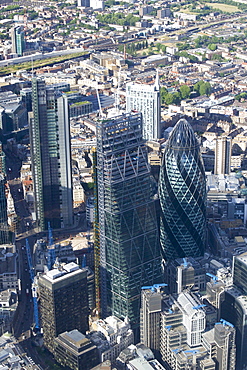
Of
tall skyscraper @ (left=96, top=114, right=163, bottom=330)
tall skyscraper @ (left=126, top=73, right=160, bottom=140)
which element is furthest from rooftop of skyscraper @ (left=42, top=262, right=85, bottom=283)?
tall skyscraper @ (left=126, top=73, right=160, bottom=140)

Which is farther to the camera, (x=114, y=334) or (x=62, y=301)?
(x=62, y=301)

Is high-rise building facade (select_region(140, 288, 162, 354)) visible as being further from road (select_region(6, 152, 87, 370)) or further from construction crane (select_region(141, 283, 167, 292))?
road (select_region(6, 152, 87, 370))

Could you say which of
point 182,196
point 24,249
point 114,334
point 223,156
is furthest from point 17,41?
point 114,334

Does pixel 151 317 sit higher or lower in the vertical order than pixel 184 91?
lower

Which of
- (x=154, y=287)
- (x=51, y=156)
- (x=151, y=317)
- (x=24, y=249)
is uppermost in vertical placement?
(x=51, y=156)

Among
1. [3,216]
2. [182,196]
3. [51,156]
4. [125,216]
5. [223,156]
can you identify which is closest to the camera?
[125,216]

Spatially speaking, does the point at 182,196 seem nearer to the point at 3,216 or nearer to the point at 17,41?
the point at 3,216
